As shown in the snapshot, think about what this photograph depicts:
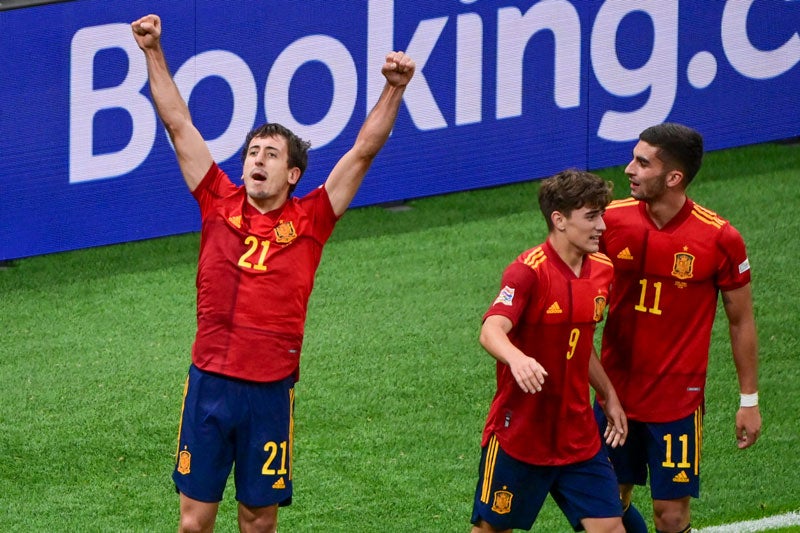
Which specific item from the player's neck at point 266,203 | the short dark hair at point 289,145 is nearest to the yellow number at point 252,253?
the player's neck at point 266,203

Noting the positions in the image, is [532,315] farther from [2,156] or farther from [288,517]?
[2,156]

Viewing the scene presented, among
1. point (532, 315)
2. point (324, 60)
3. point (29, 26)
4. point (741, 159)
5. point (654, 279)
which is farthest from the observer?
point (741, 159)

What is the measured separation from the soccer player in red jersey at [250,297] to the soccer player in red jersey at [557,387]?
78cm

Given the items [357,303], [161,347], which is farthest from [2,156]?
[357,303]

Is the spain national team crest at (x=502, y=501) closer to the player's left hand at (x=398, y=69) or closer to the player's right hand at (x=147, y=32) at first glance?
the player's left hand at (x=398, y=69)

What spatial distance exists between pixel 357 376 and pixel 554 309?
3046 millimetres

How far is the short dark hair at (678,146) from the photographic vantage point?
584 cm

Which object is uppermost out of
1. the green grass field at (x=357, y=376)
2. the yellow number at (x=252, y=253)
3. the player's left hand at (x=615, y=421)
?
the yellow number at (x=252, y=253)

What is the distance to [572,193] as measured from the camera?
5.42m

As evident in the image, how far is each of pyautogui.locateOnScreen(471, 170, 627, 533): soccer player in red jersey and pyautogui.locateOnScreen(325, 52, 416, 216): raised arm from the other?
0.68m

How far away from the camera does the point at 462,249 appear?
10234 mm

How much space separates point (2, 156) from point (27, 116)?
30 cm

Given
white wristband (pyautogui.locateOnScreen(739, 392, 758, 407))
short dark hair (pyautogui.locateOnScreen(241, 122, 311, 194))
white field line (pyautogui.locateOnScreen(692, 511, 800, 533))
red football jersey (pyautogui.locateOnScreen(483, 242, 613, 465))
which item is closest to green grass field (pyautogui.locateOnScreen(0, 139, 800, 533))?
white field line (pyautogui.locateOnScreen(692, 511, 800, 533))

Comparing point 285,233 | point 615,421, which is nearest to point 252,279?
point 285,233
